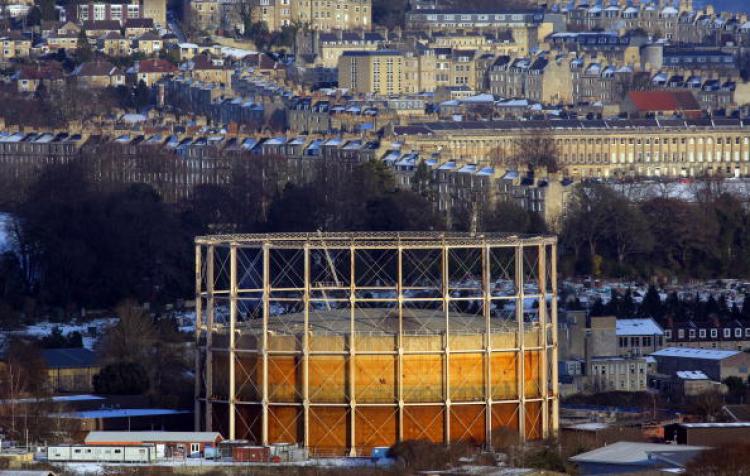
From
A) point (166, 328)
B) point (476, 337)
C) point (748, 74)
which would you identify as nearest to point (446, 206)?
point (166, 328)

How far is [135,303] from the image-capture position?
86.4m

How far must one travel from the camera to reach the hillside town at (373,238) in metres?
63.5

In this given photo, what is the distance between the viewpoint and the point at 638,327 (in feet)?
277

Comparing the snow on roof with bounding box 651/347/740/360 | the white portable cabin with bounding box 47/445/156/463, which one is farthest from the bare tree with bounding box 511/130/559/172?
the white portable cabin with bounding box 47/445/156/463

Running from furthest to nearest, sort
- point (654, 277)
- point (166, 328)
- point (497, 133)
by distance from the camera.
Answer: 1. point (497, 133)
2. point (654, 277)
3. point (166, 328)

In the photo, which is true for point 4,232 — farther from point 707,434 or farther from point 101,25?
point 101,25

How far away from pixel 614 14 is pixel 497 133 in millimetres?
64321

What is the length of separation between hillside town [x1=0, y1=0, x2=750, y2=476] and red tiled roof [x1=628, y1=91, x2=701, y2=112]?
0.23 meters

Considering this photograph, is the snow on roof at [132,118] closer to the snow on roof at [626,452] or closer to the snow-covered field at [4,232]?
the snow-covered field at [4,232]

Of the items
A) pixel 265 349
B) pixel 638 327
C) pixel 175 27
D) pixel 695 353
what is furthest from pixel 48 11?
pixel 265 349

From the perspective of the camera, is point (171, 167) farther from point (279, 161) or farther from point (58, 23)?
point (58, 23)

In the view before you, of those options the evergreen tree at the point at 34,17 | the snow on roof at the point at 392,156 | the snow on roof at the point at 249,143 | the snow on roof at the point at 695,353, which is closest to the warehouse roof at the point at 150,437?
the snow on roof at the point at 695,353

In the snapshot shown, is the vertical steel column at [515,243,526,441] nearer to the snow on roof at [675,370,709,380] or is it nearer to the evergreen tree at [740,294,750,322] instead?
the snow on roof at [675,370,709,380]

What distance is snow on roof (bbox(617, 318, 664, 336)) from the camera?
83.7 m
